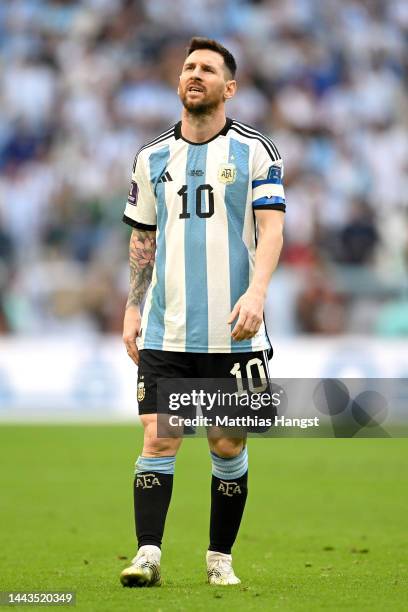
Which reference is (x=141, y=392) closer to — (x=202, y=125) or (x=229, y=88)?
(x=202, y=125)

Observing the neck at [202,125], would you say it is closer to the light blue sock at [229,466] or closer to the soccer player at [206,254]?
the soccer player at [206,254]

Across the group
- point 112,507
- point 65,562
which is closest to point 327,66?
point 112,507

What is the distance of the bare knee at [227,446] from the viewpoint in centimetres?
565

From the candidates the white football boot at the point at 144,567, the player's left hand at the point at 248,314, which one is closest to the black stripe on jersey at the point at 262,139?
the player's left hand at the point at 248,314

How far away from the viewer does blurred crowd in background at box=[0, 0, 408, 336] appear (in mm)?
16172

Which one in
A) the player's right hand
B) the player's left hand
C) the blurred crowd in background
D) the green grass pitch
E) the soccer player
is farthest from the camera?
the blurred crowd in background

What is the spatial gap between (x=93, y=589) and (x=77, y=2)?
1656 centimetres

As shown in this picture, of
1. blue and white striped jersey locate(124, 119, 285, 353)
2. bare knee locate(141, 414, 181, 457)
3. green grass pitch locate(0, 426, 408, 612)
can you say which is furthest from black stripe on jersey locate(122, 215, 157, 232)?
green grass pitch locate(0, 426, 408, 612)

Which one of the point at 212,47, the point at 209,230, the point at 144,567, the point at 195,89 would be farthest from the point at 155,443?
the point at 212,47

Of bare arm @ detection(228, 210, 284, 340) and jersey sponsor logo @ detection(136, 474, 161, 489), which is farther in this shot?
jersey sponsor logo @ detection(136, 474, 161, 489)

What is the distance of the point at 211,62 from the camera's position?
18.4 ft

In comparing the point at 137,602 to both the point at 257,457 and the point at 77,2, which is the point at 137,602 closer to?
the point at 257,457

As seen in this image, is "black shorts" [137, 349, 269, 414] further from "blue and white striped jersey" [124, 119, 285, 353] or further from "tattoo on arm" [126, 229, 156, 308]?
"tattoo on arm" [126, 229, 156, 308]

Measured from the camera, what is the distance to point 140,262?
5941mm
